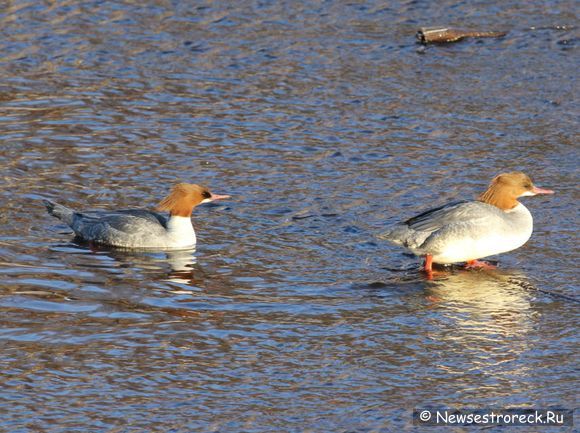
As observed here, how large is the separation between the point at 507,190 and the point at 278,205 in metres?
1.91

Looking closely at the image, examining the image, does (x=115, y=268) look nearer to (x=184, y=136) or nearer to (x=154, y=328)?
(x=154, y=328)

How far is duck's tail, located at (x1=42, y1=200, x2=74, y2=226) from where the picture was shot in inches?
364

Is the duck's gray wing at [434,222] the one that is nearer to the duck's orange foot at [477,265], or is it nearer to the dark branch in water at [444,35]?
the duck's orange foot at [477,265]

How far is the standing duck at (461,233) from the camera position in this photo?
8.45 meters

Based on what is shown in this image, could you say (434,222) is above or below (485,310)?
above

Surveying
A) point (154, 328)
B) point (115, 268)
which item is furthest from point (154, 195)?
point (154, 328)

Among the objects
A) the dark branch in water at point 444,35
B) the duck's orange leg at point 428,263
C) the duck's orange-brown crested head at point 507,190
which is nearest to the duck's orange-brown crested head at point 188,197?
the duck's orange leg at point 428,263

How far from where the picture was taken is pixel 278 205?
970 centimetres

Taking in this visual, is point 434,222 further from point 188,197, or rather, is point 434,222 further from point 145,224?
point 145,224

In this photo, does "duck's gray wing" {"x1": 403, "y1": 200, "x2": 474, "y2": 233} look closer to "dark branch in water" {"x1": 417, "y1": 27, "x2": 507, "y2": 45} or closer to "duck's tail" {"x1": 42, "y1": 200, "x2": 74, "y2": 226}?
"duck's tail" {"x1": 42, "y1": 200, "x2": 74, "y2": 226}

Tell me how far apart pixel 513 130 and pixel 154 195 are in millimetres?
3640

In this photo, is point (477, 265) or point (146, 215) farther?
point (146, 215)

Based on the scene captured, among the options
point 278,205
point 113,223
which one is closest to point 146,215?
point 113,223

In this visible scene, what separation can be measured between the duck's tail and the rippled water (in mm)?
183
